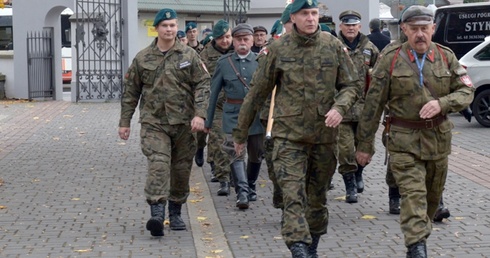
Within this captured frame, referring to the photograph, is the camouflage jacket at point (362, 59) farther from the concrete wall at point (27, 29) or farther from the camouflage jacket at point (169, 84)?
the concrete wall at point (27, 29)

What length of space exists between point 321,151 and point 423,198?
0.78 metres

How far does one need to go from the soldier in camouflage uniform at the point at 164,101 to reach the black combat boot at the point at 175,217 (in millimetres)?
251

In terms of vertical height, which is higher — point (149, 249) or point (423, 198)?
point (423, 198)

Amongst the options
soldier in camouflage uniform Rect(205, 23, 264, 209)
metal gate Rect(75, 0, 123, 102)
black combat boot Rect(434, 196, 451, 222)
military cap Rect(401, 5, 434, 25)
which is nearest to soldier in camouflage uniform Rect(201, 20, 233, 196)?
soldier in camouflage uniform Rect(205, 23, 264, 209)

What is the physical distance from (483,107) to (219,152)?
345 inches

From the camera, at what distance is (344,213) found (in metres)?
10.0

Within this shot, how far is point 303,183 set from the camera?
23.8 ft

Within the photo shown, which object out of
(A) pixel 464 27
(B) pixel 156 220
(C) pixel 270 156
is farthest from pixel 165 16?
(A) pixel 464 27

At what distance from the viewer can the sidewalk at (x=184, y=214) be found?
27.6 feet

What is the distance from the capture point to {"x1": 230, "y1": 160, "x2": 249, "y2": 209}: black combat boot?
409 inches

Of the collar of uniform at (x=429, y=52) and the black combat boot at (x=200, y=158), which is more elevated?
the collar of uniform at (x=429, y=52)

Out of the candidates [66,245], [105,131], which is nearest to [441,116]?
[66,245]

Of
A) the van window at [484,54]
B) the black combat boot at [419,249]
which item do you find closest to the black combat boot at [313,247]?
the black combat boot at [419,249]

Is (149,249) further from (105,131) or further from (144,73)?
(105,131)
